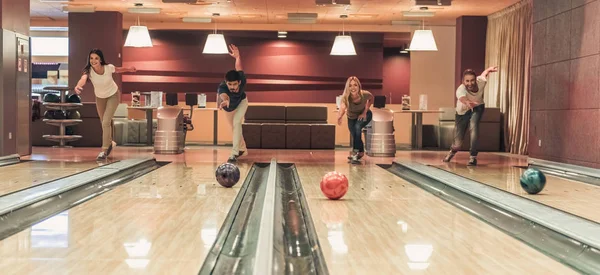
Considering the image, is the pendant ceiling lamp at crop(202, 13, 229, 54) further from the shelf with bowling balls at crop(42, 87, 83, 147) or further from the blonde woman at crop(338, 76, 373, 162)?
the blonde woman at crop(338, 76, 373, 162)

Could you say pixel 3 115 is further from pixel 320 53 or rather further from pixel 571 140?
pixel 320 53

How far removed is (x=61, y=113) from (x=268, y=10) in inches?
168

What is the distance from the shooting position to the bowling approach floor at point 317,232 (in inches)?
110

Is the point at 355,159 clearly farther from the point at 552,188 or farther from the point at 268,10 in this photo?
the point at 268,10

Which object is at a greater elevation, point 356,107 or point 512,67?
point 512,67

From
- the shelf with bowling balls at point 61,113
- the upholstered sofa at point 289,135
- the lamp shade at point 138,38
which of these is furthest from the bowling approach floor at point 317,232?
the upholstered sofa at point 289,135

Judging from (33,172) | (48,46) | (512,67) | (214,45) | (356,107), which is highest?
(48,46)

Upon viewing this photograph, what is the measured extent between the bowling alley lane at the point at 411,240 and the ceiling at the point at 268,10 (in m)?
7.16

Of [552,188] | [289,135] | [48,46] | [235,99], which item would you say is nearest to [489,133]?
[289,135]

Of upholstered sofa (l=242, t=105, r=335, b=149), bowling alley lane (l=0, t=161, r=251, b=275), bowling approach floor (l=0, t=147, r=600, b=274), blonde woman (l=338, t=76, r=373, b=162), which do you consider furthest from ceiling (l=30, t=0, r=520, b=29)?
bowling alley lane (l=0, t=161, r=251, b=275)

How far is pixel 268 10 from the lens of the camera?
12797 mm

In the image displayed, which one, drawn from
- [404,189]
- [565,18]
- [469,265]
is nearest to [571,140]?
[565,18]

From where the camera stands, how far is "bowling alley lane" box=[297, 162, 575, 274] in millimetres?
2811

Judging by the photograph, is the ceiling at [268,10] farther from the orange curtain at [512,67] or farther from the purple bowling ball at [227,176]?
the purple bowling ball at [227,176]
